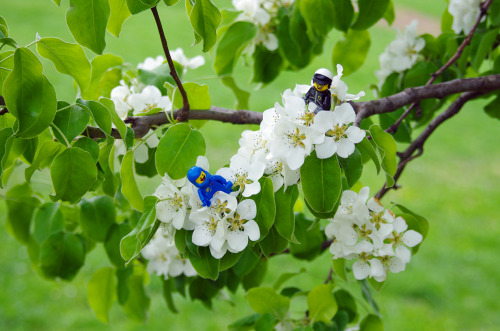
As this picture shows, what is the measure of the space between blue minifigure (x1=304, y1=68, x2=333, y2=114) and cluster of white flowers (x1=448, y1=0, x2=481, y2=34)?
1.75 feet

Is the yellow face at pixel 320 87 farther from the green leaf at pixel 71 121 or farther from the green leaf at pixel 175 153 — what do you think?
the green leaf at pixel 71 121

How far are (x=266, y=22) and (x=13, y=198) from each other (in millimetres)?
622

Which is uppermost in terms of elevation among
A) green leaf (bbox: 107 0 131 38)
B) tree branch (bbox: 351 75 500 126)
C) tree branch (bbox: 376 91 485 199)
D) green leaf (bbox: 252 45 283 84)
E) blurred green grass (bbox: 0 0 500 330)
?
green leaf (bbox: 107 0 131 38)

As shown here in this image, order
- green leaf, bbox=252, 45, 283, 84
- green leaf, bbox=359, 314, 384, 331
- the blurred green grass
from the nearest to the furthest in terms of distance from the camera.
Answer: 1. green leaf, bbox=359, 314, 384, 331
2. green leaf, bbox=252, 45, 283, 84
3. the blurred green grass

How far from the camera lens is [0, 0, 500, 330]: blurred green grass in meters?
2.56

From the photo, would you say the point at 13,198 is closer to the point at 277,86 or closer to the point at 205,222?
the point at 205,222

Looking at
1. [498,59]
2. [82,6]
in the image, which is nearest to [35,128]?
[82,6]

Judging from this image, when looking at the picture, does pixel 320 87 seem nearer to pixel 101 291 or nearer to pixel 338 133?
pixel 338 133

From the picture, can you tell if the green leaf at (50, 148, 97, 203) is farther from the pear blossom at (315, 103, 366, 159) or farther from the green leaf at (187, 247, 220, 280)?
the pear blossom at (315, 103, 366, 159)

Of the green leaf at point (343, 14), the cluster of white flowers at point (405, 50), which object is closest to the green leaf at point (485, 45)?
the cluster of white flowers at point (405, 50)

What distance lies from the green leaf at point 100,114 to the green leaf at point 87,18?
3.3 inches

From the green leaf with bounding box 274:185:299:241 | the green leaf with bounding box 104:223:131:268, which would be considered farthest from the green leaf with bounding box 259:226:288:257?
the green leaf with bounding box 104:223:131:268

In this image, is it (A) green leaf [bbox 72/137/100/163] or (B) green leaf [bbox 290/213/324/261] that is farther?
(B) green leaf [bbox 290/213/324/261]

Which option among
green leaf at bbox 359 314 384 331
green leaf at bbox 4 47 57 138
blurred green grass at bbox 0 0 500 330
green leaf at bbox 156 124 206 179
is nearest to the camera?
green leaf at bbox 4 47 57 138
